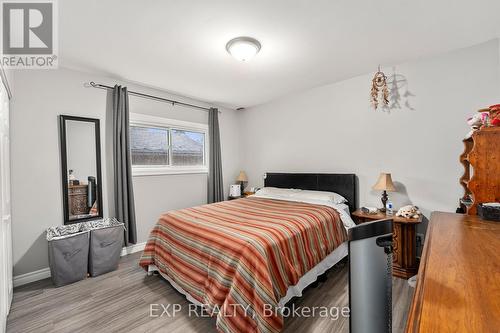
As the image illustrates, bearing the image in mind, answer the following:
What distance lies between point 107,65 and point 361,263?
3.29 metres

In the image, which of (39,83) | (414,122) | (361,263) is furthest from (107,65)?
(414,122)

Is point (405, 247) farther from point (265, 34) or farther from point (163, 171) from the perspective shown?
point (163, 171)

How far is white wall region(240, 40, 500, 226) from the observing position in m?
2.43

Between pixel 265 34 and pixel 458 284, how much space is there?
222cm

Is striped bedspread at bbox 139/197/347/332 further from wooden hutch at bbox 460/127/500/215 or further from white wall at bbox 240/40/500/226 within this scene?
wooden hutch at bbox 460/127/500/215

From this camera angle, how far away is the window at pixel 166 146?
3.46 meters

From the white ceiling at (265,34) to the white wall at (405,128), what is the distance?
0.81 ft

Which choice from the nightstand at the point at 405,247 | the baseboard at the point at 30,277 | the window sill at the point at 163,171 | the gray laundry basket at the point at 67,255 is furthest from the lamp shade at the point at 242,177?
the baseboard at the point at 30,277

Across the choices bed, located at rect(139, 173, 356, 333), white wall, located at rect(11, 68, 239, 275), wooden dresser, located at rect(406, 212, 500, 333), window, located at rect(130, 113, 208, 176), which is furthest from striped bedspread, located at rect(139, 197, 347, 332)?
window, located at rect(130, 113, 208, 176)

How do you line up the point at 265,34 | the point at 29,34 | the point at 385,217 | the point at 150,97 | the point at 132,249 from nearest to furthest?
the point at 29,34, the point at 265,34, the point at 385,217, the point at 132,249, the point at 150,97

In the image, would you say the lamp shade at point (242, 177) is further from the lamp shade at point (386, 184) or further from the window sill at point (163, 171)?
the lamp shade at point (386, 184)

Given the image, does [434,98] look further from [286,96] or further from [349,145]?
[286,96]

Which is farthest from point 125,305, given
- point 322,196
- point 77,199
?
point 322,196

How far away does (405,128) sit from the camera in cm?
281
